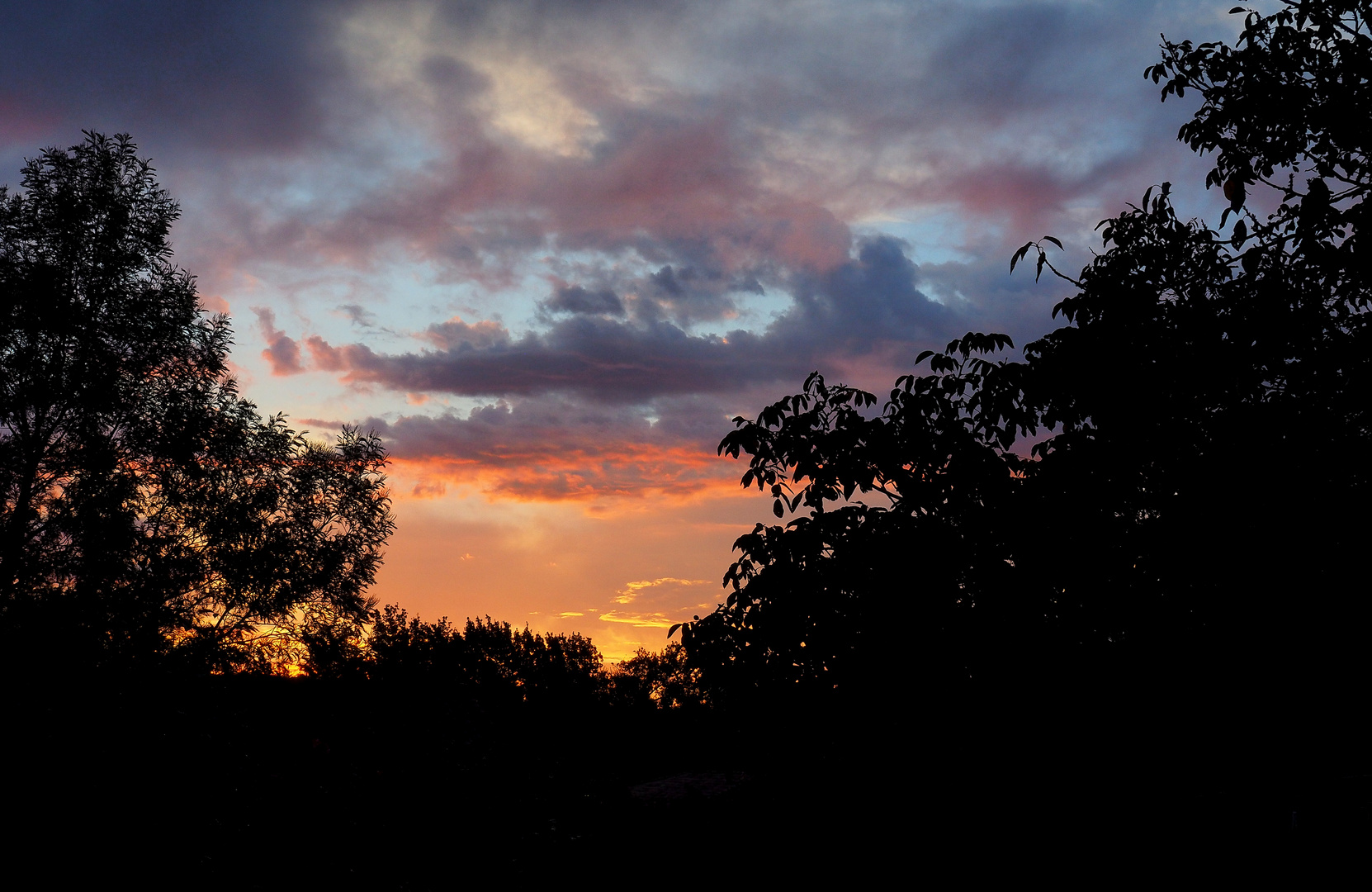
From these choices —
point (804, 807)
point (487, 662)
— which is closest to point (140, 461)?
point (487, 662)

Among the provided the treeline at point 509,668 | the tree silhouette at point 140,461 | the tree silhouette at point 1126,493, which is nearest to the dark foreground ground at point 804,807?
the tree silhouette at point 1126,493

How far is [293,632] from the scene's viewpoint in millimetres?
22578

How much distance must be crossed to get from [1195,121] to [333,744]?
75.8 ft

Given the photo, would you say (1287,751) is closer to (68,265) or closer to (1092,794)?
(1092,794)

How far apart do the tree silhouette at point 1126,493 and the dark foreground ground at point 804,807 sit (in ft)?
2.33

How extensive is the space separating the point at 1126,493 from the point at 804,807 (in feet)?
20.2

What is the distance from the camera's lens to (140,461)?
2056 cm

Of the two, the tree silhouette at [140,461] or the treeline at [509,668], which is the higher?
the tree silhouette at [140,461]

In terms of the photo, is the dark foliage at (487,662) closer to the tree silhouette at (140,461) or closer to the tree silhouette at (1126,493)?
the tree silhouette at (140,461)

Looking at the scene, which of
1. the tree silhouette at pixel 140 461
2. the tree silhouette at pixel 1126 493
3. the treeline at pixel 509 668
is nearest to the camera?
the tree silhouette at pixel 1126 493

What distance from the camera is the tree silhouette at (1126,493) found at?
801cm

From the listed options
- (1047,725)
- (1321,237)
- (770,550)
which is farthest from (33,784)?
(1321,237)

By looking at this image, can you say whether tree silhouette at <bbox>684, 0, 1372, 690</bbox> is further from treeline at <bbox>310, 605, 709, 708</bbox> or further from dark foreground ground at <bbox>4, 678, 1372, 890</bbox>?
treeline at <bbox>310, 605, 709, 708</bbox>

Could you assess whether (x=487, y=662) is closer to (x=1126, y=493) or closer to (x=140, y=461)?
(x=140, y=461)
